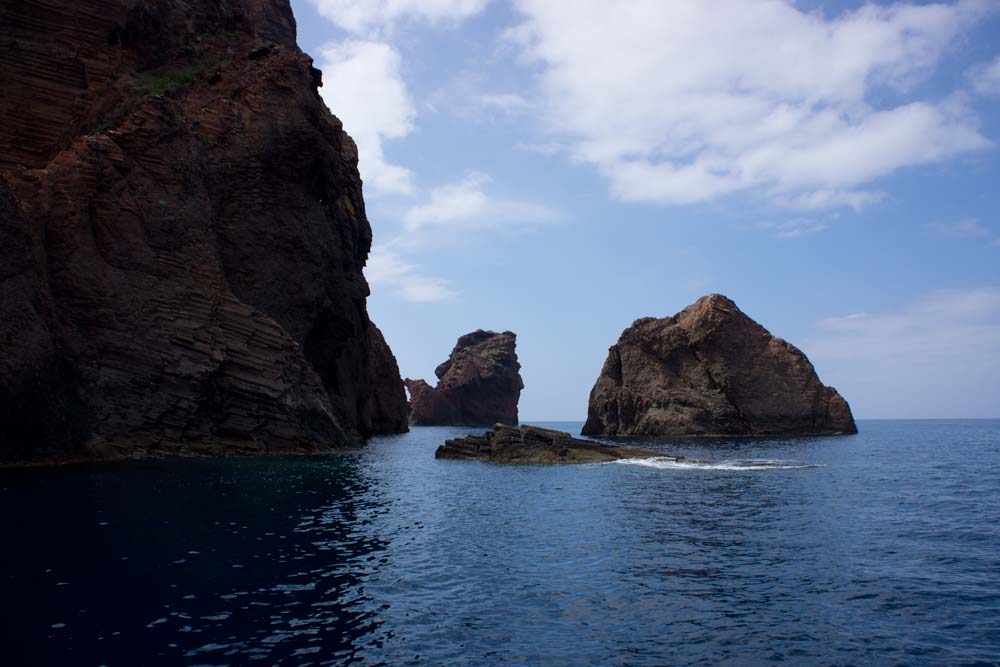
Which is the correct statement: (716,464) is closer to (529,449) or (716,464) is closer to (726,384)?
(529,449)

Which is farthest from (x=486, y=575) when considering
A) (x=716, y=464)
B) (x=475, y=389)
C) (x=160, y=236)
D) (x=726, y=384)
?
(x=475, y=389)

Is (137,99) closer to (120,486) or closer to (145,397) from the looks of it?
(145,397)

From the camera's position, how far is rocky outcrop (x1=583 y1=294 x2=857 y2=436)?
105m

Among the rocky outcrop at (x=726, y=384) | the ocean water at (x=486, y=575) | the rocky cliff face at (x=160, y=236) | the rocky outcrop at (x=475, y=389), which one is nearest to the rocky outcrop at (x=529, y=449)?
the rocky cliff face at (x=160, y=236)

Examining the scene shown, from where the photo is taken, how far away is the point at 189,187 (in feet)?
182

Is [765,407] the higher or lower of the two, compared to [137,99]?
lower

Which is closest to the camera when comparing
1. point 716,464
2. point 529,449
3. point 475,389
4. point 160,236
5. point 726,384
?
point 160,236

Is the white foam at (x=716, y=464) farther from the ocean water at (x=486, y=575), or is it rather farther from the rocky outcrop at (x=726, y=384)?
the rocky outcrop at (x=726, y=384)

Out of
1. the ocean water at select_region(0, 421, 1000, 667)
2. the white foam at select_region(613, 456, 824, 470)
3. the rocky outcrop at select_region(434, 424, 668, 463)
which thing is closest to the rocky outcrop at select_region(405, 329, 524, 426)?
the rocky outcrop at select_region(434, 424, 668, 463)

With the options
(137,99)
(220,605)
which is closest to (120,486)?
(220,605)

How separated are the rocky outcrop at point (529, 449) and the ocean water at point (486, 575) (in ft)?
69.1

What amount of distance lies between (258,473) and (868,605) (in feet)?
113

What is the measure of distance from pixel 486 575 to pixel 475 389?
168 m

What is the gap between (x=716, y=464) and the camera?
5362 cm
